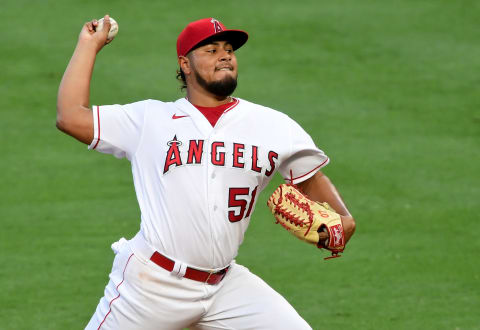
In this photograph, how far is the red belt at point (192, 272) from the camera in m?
5.25

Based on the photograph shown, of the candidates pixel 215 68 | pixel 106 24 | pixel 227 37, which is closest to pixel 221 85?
pixel 215 68

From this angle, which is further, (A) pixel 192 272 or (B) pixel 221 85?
(B) pixel 221 85

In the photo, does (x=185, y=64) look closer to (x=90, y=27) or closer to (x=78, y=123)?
(x=90, y=27)

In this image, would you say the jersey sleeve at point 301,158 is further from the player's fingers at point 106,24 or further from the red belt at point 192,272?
the player's fingers at point 106,24

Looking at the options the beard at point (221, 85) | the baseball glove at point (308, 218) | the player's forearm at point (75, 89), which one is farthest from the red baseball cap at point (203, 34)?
the baseball glove at point (308, 218)

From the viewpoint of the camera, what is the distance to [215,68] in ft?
17.7

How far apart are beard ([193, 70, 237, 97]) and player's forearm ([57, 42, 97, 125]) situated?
62cm

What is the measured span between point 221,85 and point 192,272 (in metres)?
0.97

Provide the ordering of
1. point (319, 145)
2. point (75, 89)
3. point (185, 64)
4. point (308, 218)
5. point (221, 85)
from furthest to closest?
point (319, 145)
point (185, 64)
point (221, 85)
point (308, 218)
point (75, 89)

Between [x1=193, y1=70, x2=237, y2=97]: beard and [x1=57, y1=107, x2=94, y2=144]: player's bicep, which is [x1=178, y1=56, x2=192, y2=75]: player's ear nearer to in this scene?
[x1=193, y1=70, x2=237, y2=97]: beard

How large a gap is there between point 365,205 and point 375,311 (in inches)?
82.0

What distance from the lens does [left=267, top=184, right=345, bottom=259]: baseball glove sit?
521cm

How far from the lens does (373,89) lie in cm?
1241

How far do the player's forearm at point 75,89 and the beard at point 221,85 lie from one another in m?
0.62
